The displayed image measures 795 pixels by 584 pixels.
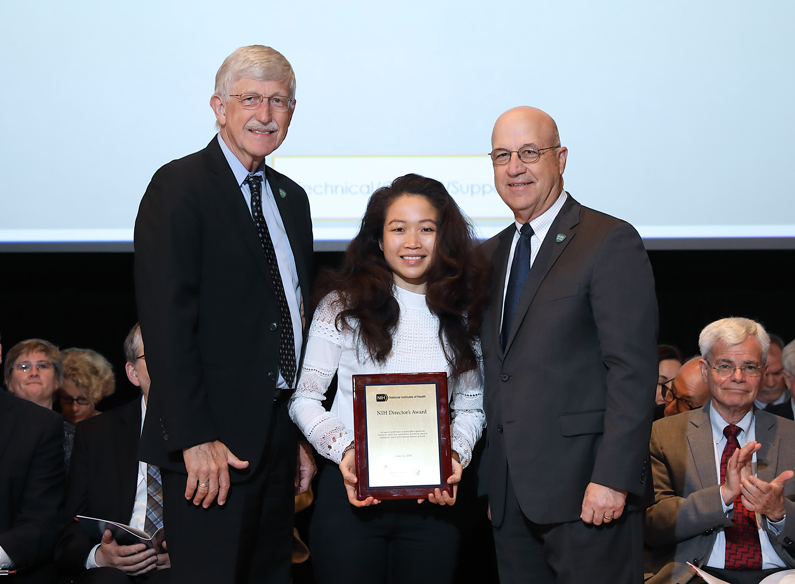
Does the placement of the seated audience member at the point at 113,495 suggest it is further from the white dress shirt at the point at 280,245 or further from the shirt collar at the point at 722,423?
the shirt collar at the point at 722,423

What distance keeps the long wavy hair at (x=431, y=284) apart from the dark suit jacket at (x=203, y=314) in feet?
0.96

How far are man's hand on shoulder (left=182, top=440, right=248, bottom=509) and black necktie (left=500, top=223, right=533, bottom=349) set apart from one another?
90cm

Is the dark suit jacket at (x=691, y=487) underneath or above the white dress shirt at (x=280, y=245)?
underneath

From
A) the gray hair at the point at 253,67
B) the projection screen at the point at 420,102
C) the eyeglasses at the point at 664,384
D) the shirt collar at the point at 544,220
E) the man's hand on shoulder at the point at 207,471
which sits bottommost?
the man's hand on shoulder at the point at 207,471

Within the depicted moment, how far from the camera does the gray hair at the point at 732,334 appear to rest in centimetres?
294

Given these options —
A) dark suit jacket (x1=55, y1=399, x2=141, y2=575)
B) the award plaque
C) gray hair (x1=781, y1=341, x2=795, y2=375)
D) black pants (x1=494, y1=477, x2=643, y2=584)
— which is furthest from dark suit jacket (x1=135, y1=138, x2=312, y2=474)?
gray hair (x1=781, y1=341, x2=795, y2=375)

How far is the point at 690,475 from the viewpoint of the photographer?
2834 mm

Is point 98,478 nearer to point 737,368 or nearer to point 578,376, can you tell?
point 578,376

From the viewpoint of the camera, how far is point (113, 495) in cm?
303

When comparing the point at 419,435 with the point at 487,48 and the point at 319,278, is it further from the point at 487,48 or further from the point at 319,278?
the point at 487,48

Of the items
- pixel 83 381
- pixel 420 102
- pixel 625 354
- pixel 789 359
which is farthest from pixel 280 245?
pixel 789 359

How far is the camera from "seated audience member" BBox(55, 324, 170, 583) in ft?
9.37

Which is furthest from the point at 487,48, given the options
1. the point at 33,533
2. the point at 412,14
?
the point at 33,533

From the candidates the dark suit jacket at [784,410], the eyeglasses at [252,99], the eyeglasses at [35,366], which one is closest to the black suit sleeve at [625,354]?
the eyeglasses at [252,99]
